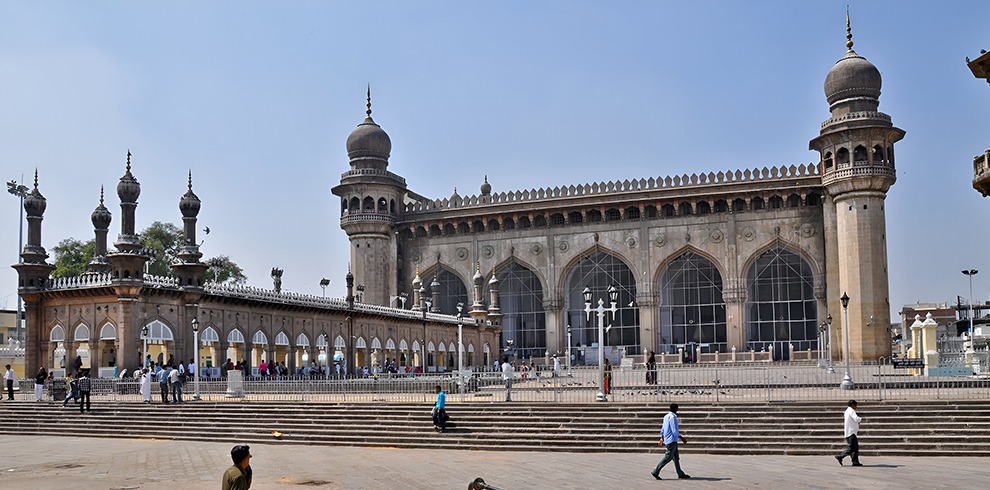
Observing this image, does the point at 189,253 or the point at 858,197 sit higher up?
the point at 858,197

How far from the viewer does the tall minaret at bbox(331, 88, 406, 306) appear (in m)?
46.8

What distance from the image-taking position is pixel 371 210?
46.9 metres

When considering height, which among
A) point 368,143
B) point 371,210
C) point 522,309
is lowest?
point 522,309

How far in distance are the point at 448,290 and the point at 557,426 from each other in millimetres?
33717

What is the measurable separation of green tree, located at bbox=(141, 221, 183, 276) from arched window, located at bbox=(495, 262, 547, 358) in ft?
58.0

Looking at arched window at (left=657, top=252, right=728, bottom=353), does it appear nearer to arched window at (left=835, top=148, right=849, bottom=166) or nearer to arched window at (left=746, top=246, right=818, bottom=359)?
arched window at (left=746, top=246, right=818, bottom=359)

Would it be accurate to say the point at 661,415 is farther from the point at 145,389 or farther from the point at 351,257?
the point at 351,257

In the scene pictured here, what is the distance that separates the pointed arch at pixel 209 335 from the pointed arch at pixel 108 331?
2701 millimetres

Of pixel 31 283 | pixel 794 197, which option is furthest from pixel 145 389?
pixel 794 197

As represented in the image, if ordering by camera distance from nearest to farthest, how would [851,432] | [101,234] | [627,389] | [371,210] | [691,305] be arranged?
[851,432], [627,389], [101,234], [691,305], [371,210]

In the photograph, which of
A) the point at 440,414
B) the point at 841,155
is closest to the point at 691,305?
the point at 841,155

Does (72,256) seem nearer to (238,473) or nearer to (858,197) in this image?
(858,197)

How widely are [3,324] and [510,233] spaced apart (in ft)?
91.5

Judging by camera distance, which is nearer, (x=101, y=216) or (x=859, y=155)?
(x=101, y=216)
